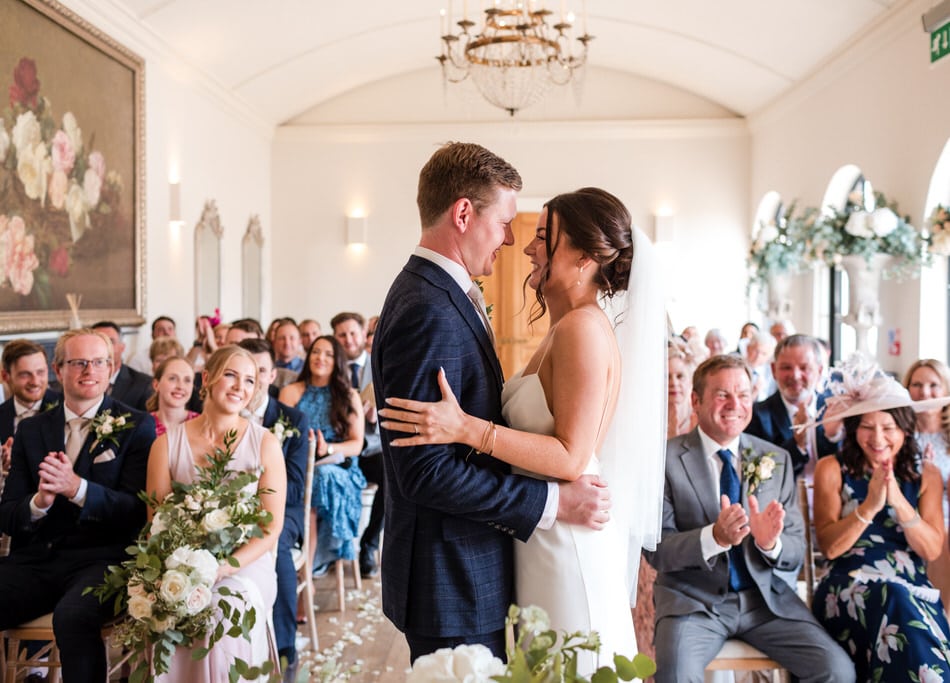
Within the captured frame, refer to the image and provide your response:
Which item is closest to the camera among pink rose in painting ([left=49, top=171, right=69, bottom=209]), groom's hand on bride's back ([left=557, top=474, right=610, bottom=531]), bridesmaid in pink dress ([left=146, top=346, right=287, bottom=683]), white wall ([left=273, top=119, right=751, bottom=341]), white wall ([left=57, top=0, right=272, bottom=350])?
groom's hand on bride's back ([left=557, top=474, right=610, bottom=531])

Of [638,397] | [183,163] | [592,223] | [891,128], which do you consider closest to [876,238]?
[891,128]

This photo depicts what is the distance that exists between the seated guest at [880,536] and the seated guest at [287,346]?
4631 millimetres

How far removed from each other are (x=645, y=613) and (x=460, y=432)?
1865 millimetres

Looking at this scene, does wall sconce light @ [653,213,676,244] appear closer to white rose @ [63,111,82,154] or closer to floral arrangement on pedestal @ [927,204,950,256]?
floral arrangement on pedestal @ [927,204,950,256]

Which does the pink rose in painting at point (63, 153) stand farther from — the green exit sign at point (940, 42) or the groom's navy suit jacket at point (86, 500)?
the green exit sign at point (940, 42)

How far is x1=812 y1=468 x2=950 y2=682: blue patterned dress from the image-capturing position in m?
3.05

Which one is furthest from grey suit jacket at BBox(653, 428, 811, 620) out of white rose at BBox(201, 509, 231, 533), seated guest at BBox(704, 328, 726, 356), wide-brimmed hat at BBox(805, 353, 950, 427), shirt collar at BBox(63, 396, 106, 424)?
seated guest at BBox(704, 328, 726, 356)

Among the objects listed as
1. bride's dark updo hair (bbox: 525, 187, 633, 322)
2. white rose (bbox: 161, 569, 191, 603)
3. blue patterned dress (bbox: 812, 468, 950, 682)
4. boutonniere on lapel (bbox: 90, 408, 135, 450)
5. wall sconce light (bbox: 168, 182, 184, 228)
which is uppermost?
wall sconce light (bbox: 168, 182, 184, 228)

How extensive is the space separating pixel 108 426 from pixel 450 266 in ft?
7.04

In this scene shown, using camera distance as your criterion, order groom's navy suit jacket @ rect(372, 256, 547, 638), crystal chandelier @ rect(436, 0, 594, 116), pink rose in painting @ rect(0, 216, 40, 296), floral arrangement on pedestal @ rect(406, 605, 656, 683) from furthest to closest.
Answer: crystal chandelier @ rect(436, 0, 594, 116), pink rose in painting @ rect(0, 216, 40, 296), groom's navy suit jacket @ rect(372, 256, 547, 638), floral arrangement on pedestal @ rect(406, 605, 656, 683)

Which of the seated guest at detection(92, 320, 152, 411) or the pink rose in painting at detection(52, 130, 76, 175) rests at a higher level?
the pink rose in painting at detection(52, 130, 76, 175)

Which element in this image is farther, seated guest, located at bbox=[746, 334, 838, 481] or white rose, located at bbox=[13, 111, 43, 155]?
white rose, located at bbox=[13, 111, 43, 155]

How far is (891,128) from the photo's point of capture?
26.3 feet

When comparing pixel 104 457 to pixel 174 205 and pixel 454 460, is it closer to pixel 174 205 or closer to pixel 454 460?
pixel 454 460
